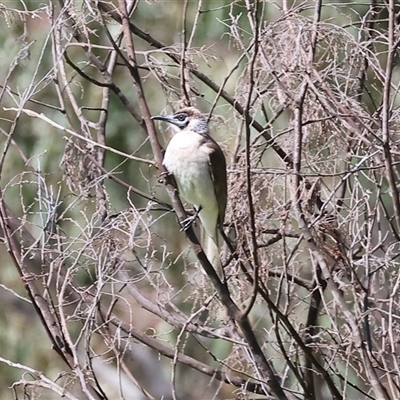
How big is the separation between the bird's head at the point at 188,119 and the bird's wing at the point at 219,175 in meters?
0.08

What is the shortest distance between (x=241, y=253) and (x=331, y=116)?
1.93 feet

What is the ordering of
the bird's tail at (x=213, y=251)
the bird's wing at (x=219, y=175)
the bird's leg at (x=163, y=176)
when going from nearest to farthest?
the bird's leg at (x=163, y=176) → the bird's tail at (x=213, y=251) → the bird's wing at (x=219, y=175)

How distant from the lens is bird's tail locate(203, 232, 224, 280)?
3.04m

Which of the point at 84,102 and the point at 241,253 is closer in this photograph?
the point at 241,253

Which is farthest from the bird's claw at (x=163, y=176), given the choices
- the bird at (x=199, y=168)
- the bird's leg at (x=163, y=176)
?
the bird at (x=199, y=168)

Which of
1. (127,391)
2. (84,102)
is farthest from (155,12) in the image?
(127,391)

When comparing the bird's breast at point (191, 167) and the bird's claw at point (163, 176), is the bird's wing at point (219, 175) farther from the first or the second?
the bird's claw at point (163, 176)

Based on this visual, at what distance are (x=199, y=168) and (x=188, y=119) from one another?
0.20 metres

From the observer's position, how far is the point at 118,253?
96.8 inches

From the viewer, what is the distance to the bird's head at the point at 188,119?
10.9 feet

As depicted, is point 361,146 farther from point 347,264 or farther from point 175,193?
point 175,193

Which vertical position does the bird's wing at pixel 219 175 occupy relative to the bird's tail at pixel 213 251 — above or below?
above

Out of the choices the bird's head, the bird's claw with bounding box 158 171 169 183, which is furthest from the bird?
the bird's claw with bounding box 158 171 169 183

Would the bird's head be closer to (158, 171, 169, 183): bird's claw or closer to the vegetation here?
the vegetation
